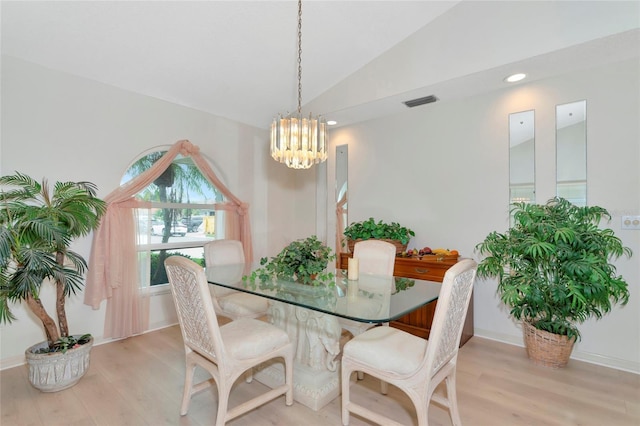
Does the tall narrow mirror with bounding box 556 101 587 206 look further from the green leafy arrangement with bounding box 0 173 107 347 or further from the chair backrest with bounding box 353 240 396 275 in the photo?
the green leafy arrangement with bounding box 0 173 107 347

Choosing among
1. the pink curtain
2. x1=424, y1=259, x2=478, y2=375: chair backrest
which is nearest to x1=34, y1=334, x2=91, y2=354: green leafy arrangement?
the pink curtain

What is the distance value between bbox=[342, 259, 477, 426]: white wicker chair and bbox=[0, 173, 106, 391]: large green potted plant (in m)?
2.08

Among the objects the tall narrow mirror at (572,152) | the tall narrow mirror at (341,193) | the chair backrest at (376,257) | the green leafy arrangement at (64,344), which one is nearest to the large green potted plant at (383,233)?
the tall narrow mirror at (341,193)

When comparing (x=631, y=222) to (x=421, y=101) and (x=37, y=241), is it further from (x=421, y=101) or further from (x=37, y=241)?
(x=37, y=241)

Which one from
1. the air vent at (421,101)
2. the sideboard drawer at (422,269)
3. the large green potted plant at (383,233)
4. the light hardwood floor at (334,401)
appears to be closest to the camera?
the light hardwood floor at (334,401)

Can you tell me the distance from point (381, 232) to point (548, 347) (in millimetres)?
1801

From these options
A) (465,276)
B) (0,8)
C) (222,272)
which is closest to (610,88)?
(465,276)

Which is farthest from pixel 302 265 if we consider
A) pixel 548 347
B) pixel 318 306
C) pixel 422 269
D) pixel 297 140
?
pixel 548 347

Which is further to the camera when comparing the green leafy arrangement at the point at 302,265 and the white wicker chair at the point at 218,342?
the green leafy arrangement at the point at 302,265

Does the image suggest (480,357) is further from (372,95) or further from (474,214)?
(372,95)

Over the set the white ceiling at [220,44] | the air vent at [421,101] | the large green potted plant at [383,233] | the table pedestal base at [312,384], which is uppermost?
the white ceiling at [220,44]

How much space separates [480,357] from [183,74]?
13.3 ft

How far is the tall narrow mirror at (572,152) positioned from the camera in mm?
2768

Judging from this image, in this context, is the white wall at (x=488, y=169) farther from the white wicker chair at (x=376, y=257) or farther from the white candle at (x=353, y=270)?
the white candle at (x=353, y=270)
